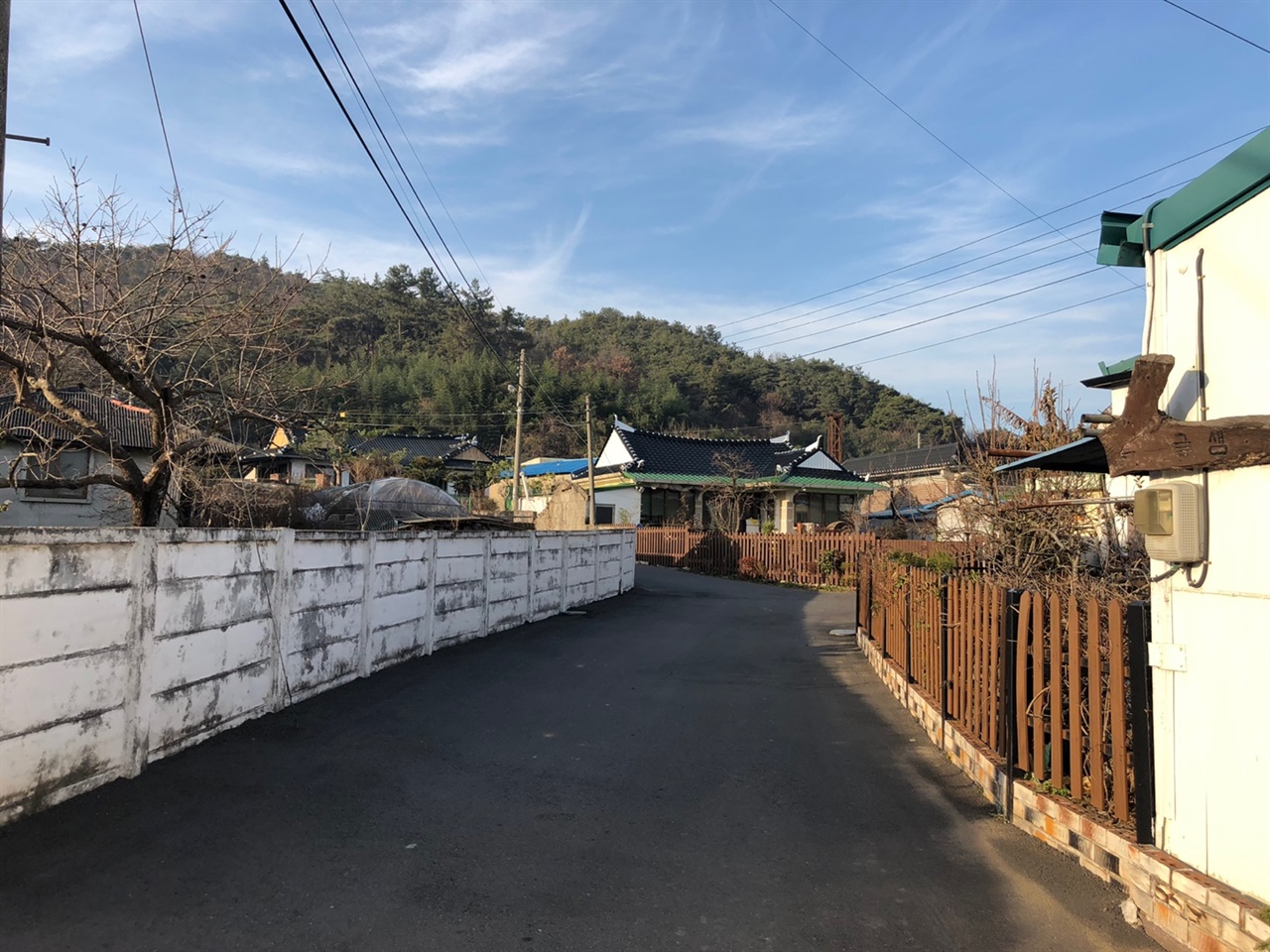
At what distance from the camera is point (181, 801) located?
4.80 m

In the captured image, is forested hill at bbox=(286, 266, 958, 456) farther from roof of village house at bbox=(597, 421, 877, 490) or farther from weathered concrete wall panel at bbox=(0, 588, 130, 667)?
weathered concrete wall panel at bbox=(0, 588, 130, 667)

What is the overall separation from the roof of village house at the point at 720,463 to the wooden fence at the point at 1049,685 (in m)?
27.6

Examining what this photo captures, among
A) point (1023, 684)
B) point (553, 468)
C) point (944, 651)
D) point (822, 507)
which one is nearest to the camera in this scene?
point (1023, 684)

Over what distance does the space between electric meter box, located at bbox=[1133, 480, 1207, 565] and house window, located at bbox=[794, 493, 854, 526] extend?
3406cm

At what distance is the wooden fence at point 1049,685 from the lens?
424cm

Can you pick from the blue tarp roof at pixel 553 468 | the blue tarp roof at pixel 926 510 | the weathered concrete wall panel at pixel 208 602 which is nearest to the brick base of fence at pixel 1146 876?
the blue tarp roof at pixel 926 510

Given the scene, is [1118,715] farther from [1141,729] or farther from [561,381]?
[561,381]

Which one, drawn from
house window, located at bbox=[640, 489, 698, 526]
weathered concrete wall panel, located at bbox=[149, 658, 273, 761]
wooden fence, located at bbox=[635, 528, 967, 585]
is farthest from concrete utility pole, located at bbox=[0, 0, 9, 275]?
house window, located at bbox=[640, 489, 698, 526]

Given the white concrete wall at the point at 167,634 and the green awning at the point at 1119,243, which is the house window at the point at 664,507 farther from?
the green awning at the point at 1119,243

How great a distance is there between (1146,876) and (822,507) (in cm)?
3560

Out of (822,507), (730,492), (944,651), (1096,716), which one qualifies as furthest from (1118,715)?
(822,507)

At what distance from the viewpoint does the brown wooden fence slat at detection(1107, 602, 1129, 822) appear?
421 cm

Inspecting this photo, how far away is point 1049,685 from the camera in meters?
4.95

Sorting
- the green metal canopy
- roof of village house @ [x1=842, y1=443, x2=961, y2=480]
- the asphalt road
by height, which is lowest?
the asphalt road
